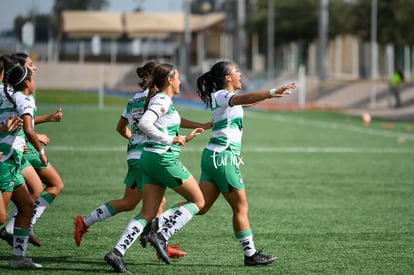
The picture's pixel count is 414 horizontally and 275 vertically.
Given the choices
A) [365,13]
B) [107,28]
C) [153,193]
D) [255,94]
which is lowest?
[107,28]

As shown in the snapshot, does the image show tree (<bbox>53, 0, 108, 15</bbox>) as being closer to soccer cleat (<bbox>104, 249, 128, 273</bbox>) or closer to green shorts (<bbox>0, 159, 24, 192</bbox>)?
green shorts (<bbox>0, 159, 24, 192</bbox>)

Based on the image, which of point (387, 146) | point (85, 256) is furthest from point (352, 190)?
point (387, 146)

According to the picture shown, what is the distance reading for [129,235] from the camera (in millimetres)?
9320

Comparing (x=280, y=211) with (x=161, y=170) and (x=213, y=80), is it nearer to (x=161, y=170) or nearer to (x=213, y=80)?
(x=213, y=80)

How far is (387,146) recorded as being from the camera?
2598cm

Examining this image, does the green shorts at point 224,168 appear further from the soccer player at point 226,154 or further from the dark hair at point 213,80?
the dark hair at point 213,80

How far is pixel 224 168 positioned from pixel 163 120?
29.8 inches

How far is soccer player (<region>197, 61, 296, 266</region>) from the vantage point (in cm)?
970

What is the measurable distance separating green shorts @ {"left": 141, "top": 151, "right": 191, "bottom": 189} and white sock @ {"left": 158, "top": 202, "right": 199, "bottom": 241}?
295 millimetres

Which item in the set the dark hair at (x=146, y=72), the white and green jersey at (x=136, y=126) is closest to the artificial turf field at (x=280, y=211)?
the white and green jersey at (x=136, y=126)

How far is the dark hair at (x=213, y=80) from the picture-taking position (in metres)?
9.88

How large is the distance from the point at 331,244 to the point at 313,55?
85.3 meters

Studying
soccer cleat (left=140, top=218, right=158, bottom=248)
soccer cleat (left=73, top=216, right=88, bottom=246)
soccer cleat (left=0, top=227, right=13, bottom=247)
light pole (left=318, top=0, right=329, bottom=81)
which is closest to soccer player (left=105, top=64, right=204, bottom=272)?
soccer cleat (left=140, top=218, right=158, bottom=248)

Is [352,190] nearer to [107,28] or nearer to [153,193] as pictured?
[153,193]
